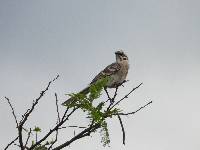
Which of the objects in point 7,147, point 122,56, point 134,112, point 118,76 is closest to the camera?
point 7,147

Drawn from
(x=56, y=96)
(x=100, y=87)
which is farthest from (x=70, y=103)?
(x=100, y=87)

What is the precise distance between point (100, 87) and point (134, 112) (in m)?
0.79

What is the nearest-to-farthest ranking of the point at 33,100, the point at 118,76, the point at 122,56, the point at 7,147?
the point at 7,147, the point at 33,100, the point at 118,76, the point at 122,56

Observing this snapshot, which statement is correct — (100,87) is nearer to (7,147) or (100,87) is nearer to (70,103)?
(70,103)

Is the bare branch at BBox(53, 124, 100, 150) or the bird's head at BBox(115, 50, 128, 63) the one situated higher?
the bird's head at BBox(115, 50, 128, 63)

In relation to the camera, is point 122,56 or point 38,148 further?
point 122,56

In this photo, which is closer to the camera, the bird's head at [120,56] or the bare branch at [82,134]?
the bare branch at [82,134]

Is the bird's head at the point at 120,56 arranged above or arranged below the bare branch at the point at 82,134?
above

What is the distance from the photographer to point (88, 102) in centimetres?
745

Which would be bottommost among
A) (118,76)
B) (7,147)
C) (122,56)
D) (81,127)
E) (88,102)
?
(7,147)

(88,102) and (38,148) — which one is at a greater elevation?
(88,102)

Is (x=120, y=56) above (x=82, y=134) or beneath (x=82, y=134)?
above

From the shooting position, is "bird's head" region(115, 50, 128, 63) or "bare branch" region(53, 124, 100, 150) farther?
"bird's head" region(115, 50, 128, 63)

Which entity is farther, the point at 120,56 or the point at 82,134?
the point at 120,56
